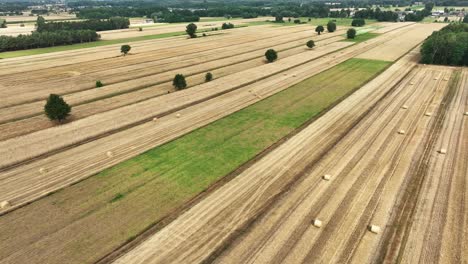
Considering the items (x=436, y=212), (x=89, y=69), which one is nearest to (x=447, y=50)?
(x=436, y=212)

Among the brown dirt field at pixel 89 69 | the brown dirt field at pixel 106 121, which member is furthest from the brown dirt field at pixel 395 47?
the brown dirt field at pixel 89 69

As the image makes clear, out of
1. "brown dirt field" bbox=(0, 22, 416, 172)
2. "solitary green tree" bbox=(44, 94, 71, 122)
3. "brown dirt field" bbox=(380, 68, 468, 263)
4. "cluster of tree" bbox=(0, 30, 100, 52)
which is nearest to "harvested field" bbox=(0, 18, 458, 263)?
"brown dirt field" bbox=(380, 68, 468, 263)

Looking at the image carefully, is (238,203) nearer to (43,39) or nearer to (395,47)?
(395,47)

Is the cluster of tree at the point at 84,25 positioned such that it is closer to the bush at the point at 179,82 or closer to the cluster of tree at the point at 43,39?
the cluster of tree at the point at 43,39

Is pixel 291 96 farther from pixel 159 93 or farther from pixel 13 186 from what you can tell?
pixel 13 186

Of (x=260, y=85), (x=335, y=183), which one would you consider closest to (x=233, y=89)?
(x=260, y=85)

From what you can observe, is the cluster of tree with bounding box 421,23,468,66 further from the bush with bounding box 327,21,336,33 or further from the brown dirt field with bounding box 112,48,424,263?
the bush with bounding box 327,21,336,33
